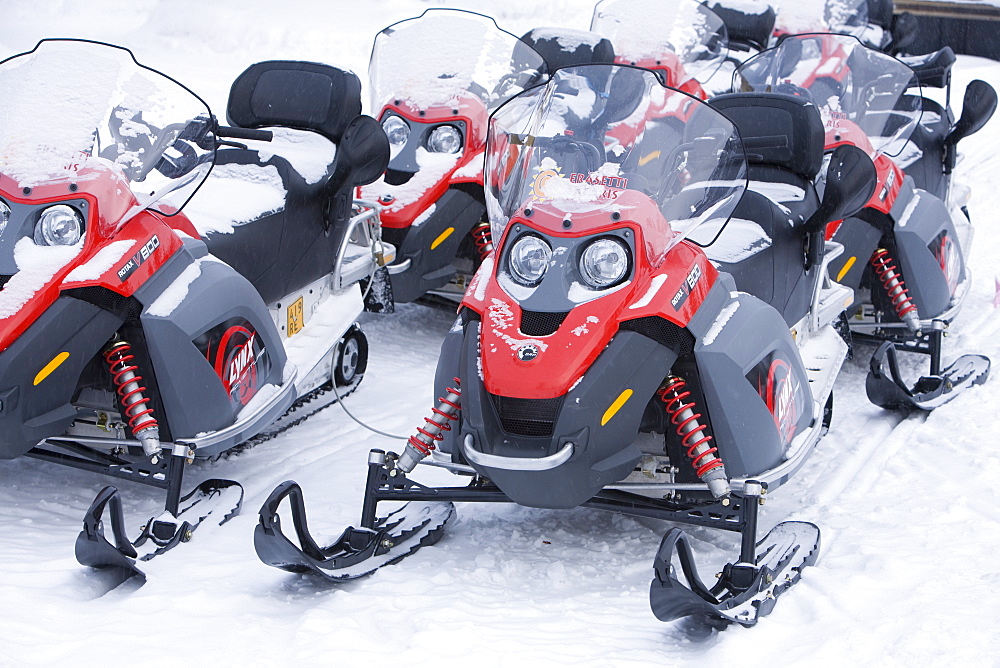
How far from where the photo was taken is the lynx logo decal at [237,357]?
3852 millimetres

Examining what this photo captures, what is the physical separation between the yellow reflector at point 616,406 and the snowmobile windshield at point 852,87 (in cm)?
285

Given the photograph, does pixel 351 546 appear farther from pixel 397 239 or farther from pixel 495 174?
pixel 397 239

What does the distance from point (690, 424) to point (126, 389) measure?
176 centimetres

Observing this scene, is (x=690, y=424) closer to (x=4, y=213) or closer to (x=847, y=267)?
(x=4, y=213)

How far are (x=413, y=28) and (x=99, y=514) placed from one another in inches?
153

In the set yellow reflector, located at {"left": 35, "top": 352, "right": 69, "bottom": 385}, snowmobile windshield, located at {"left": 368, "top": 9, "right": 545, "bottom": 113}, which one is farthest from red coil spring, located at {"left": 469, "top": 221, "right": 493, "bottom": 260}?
yellow reflector, located at {"left": 35, "top": 352, "right": 69, "bottom": 385}

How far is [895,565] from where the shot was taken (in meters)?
3.34

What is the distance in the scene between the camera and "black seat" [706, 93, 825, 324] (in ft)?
14.6

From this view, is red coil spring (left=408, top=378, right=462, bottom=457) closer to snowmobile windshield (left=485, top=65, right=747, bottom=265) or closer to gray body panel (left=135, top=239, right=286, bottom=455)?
snowmobile windshield (left=485, top=65, right=747, bottom=265)

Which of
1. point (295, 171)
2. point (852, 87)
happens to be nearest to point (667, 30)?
point (852, 87)

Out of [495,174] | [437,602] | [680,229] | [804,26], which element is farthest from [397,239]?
[804,26]

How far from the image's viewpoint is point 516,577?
11.1 feet

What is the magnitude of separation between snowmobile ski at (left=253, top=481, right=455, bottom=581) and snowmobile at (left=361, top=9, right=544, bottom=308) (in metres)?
2.19

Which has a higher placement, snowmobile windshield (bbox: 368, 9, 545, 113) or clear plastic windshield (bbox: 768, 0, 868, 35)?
snowmobile windshield (bbox: 368, 9, 545, 113)
